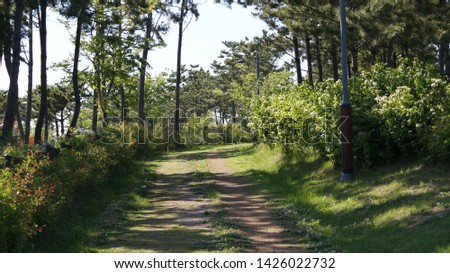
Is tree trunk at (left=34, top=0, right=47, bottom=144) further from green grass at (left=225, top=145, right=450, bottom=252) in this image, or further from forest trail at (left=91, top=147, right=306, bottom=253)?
green grass at (left=225, top=145, right=450, bottom=252)

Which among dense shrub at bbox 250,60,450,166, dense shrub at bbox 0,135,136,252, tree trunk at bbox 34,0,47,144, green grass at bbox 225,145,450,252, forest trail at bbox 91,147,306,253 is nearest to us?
dense shrub at bbox 0,135,136,252

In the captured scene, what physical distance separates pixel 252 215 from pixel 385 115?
3993mm

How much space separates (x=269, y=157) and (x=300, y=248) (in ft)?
43.9

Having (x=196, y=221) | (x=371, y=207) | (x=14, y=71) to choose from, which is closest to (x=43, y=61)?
(x=14, y=71)

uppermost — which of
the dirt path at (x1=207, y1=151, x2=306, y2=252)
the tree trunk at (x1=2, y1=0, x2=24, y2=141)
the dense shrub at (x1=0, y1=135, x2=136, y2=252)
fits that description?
the tree trunk at (x1=2, y1=0, x2=24, y2=141)

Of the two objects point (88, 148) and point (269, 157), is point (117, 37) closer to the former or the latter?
point (269, 157)

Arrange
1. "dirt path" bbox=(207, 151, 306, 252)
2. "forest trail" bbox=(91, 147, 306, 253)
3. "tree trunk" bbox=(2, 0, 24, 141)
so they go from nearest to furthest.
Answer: "forest trail" bbox=(91, 147, 306, 253), "dirt path" bbox=(207, 151, 306, 252), "tree trunk" bbox=(2, 0, 24, 141)

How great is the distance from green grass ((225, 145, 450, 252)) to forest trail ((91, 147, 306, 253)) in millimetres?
627

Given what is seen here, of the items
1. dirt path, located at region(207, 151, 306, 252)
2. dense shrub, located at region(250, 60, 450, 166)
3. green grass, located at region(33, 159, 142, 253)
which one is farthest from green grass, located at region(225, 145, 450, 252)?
green grass, located at region(33, 159, 142, 253)

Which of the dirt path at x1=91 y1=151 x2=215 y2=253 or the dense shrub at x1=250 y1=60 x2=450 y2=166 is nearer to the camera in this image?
the dirt path at x1=91 y1=151 x2=215 y2=253

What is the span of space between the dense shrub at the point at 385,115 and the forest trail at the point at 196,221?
8.56 feet

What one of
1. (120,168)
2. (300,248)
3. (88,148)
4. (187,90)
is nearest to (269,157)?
(120,168)

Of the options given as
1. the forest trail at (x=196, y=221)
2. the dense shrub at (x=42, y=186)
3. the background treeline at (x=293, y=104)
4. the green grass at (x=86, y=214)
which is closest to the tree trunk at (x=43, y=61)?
the background treeline at (x=293, y=104)

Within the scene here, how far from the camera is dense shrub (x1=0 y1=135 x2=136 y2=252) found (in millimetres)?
8594
